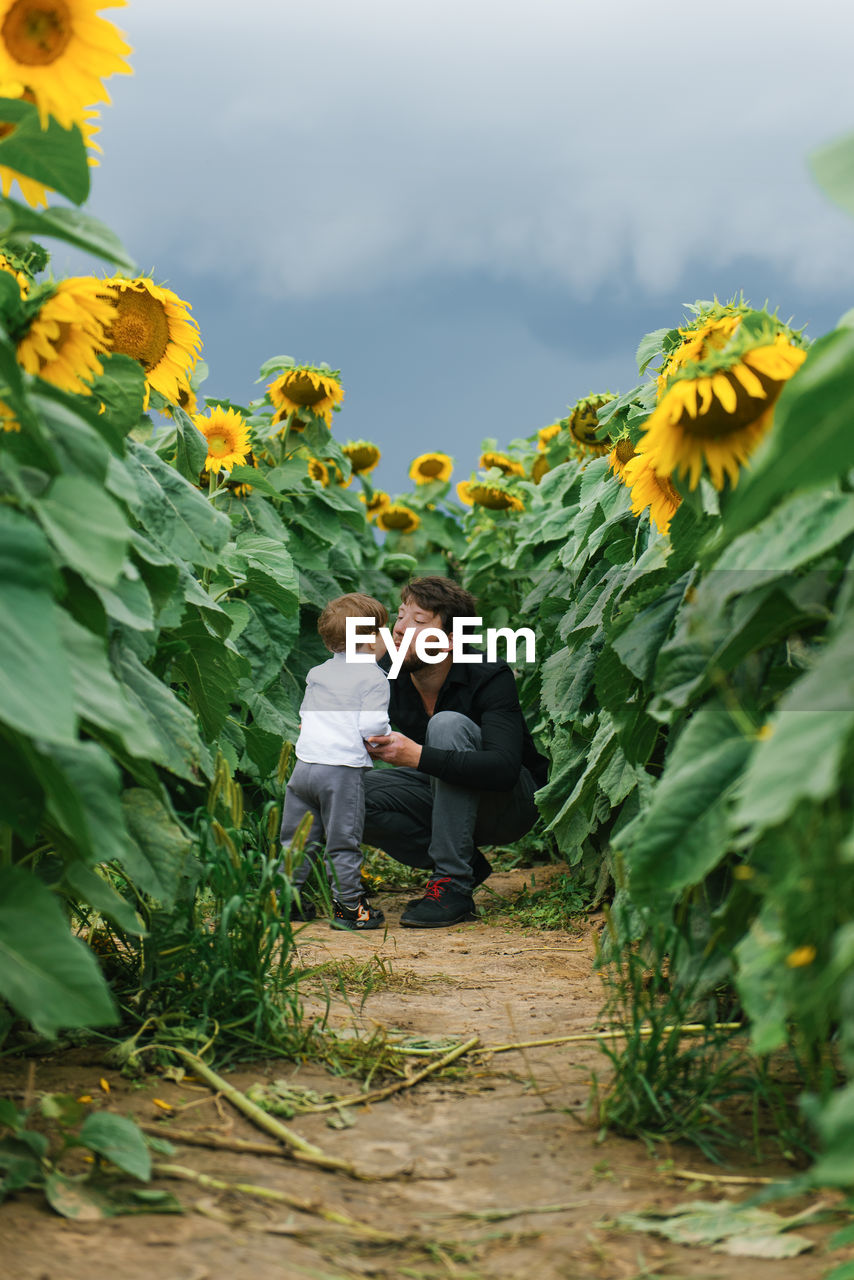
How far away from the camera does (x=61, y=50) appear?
5.92 feet

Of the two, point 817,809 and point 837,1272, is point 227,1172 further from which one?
point 817,809

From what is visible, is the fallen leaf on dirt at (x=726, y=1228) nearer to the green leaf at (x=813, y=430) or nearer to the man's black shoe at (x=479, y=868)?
the green leaf at (x=813, y=430)

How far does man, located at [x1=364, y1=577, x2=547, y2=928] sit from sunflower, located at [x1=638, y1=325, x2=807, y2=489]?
2564mm

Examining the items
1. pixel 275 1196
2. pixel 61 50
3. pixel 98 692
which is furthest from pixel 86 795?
pixel 61 50

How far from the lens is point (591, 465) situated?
13.2 ft

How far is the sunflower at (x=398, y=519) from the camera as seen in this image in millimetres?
8438

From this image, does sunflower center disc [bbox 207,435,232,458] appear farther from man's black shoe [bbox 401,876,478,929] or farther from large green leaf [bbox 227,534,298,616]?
man's black shoe [bbox 401,876,478,929]

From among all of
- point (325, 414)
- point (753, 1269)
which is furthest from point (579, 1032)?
point (325, 414)

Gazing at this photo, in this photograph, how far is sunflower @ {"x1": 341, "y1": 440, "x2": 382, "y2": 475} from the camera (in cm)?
726

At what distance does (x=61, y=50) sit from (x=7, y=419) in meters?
0.58

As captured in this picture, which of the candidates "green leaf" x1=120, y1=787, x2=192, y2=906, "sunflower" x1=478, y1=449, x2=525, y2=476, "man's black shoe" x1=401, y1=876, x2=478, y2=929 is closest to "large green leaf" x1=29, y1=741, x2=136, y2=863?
"green leaf" x1=120, y1=787, x2=192, y2=906

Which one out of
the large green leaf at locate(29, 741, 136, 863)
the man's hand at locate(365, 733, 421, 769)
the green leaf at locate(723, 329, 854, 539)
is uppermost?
the green leaf at locate(723, 329, 854, 539)

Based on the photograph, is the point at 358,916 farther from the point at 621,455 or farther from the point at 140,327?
the point at 140,327

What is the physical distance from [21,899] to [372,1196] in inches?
26.0
